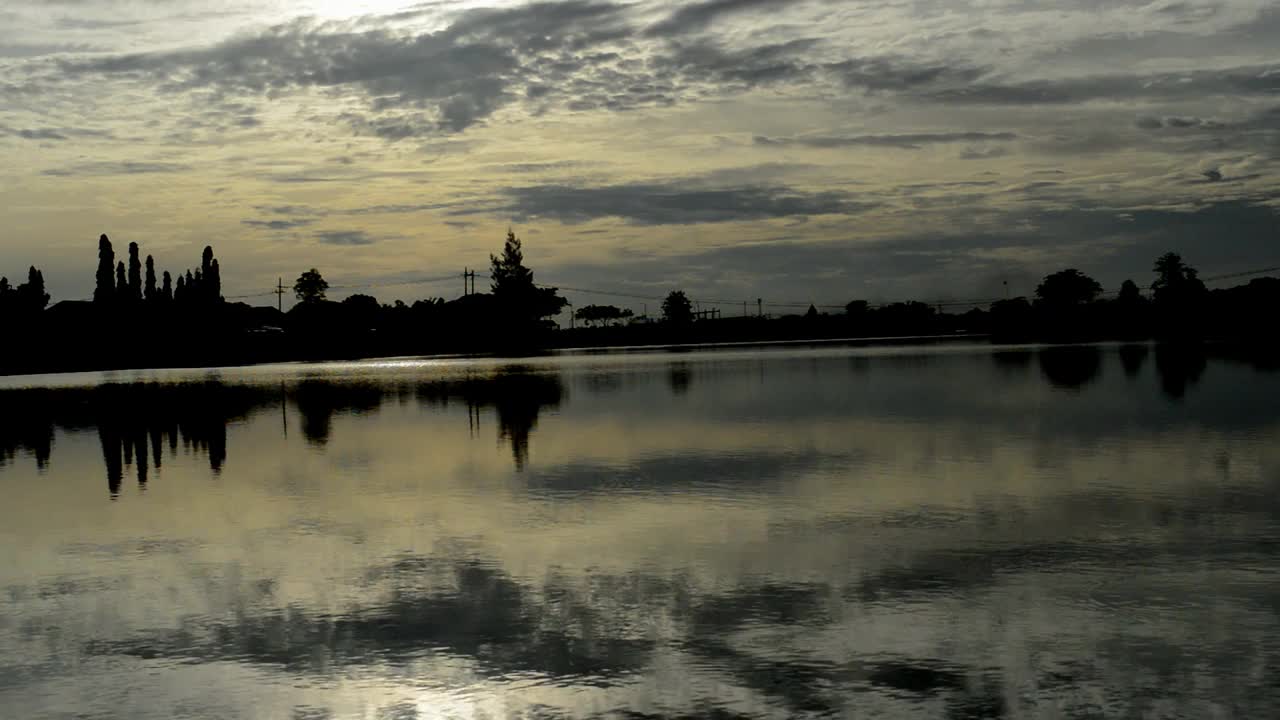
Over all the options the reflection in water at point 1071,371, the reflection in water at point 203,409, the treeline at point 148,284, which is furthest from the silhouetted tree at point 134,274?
the reflection in water at point 1071,371

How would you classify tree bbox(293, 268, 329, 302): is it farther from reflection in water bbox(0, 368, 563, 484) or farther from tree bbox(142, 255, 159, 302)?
reflection in water bbox(0, 368, 563, 484)


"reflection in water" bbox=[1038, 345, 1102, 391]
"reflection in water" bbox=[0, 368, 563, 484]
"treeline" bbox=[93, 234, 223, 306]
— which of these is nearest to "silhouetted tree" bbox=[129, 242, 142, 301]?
"treeline" bbox=[93, 234, 223, 306]

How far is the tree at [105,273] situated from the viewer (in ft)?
443

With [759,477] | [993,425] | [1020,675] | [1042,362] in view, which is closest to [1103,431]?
[993,425]

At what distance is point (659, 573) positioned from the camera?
43.6ft

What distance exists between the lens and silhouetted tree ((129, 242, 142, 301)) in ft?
452

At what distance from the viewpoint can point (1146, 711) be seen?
8625 millimetres

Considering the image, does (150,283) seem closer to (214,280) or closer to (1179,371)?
(214,280)

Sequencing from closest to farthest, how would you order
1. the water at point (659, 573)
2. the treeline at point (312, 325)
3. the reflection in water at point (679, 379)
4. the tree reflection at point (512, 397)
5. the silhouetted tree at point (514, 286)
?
the water at point (659, 573) → the tree reflection at point (512, 397) → the reflection in water at point (679, 379) → the treeline at point (312, 325) → the silhouetted tree at point (514, 286)

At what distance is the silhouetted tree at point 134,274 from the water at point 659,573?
116808mm

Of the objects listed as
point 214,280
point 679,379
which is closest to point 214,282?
point 214,280

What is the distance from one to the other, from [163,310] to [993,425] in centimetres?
12943

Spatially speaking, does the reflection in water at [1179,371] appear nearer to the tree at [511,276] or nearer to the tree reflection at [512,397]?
the tree reflection at [512,397]

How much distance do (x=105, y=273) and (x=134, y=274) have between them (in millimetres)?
3651
